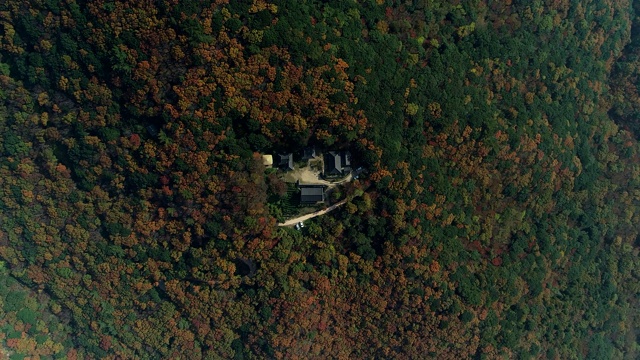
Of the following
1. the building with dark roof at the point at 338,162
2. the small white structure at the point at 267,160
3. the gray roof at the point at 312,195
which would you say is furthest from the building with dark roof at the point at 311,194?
the small white structure at the point at 267,160

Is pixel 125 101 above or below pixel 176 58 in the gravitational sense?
below

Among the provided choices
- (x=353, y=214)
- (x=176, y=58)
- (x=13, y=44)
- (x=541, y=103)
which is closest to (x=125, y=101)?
(x=176, y=58)

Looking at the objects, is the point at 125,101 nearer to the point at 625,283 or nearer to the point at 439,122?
the point at 439,122

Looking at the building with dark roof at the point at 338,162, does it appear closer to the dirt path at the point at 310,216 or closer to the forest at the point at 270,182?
the forest at the point at 270,182

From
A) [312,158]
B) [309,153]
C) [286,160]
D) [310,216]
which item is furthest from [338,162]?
[310,216]

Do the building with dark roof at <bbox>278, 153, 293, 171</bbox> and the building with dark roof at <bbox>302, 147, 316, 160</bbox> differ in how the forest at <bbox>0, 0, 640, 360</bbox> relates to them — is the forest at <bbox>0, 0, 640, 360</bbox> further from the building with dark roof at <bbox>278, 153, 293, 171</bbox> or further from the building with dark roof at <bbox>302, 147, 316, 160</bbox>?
the building with dark roof at <bbox>302, 147, 316, 160</bbox>
